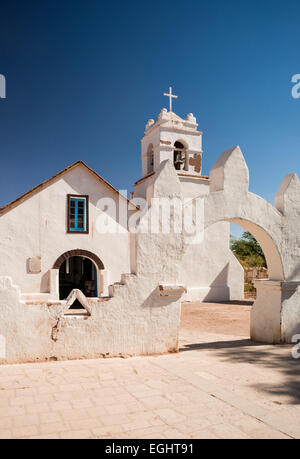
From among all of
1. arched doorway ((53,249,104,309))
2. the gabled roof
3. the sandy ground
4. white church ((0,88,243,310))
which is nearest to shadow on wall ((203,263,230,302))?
white church ((0,88,243,310))

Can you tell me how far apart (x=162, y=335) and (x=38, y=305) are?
2.06m

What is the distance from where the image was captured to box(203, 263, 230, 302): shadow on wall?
17.3 metres

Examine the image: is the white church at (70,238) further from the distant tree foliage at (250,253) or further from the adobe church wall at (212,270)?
the distant tree foliage at (250,253)

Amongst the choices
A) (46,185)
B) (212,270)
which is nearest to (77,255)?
(46,185)

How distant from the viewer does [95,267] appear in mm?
14562

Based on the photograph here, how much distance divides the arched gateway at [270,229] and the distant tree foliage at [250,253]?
22.9 metres

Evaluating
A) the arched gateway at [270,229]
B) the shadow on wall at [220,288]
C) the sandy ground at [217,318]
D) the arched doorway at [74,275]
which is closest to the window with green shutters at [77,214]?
the arched doorway at [74,275]

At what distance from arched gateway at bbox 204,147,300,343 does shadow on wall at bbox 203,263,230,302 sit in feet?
30.8

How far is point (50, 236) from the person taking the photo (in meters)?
13.4

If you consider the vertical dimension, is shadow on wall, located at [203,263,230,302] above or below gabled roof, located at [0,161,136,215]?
below

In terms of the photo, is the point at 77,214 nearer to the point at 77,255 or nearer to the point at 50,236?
the point at 50,236

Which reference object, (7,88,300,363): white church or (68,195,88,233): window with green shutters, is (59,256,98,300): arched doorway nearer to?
(7,88,300,363): white church

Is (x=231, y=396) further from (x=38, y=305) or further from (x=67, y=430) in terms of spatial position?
(x=38, y=305)
